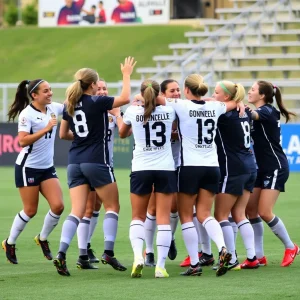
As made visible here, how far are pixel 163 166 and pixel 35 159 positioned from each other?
180 cm

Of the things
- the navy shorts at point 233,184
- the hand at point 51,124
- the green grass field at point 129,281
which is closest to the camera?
the green grass field at point 129,281

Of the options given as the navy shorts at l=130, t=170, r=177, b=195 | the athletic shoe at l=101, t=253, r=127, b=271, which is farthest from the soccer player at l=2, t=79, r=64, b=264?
the navy shorts at l=130, t=170, r=177, b=195

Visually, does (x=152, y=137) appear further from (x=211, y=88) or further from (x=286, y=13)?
(x=286, y=13)

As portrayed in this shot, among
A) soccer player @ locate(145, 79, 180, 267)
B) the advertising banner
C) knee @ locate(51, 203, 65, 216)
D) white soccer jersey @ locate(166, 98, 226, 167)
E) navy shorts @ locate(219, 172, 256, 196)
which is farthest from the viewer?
the advertising banner

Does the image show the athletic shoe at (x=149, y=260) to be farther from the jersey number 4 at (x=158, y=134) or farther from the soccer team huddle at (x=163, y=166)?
the jersey number 4 at (x=158, y=134)

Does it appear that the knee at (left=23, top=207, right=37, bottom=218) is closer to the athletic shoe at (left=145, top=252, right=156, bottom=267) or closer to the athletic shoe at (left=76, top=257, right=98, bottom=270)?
the athletic shoe at (left=76, top=257, right=98, bottom=270)

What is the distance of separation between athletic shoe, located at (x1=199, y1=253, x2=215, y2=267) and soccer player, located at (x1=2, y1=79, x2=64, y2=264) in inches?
60.9

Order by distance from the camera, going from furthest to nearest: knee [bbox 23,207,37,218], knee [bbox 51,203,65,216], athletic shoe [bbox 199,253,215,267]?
knee [bbox 23,207,37,218] < knee [bbox 51,203,65,216] < athletic shoe [bbox 199,253,215,267]

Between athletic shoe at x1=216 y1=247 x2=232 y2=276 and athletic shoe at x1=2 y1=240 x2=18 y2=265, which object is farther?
athletic shoe at x1=2 y1=240 x2=18 y2=265

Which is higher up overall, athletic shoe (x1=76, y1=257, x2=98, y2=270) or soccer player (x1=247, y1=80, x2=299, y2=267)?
soccer player (x1=247, y1=80, x2=299, y2=267)

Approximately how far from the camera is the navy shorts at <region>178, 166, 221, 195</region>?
8938 millimetres

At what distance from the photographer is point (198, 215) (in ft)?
30.0

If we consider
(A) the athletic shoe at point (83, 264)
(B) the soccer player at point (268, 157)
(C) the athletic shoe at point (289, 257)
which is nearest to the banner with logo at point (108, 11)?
(B) the soccer player at point (268, 157)

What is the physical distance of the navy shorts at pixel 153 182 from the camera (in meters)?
8.83
